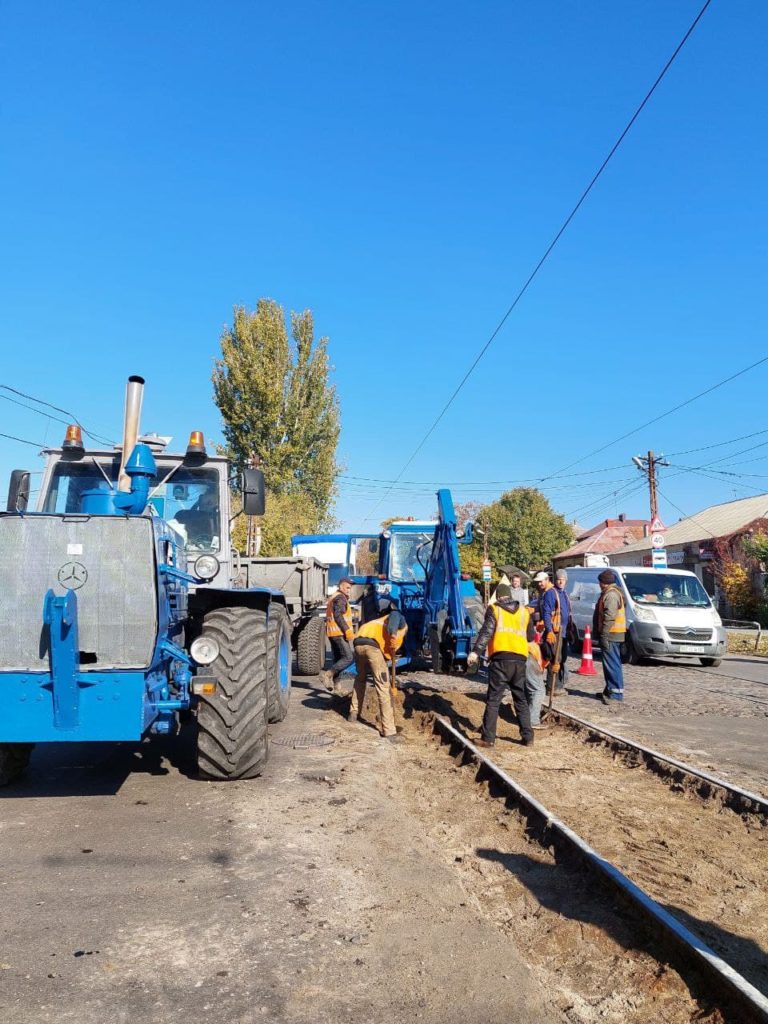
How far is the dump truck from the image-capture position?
5578 millimetres

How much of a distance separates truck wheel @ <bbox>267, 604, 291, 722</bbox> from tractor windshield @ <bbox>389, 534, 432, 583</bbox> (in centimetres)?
534

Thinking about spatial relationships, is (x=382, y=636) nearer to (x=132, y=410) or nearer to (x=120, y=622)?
(x=132, y=410)

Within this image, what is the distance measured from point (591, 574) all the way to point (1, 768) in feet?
47.2

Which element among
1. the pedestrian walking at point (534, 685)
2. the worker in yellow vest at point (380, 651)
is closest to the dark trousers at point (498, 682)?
the pedestrian walking at point (534, 685)

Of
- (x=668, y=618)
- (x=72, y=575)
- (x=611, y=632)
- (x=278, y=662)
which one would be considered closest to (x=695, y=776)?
(x=278, y=662)

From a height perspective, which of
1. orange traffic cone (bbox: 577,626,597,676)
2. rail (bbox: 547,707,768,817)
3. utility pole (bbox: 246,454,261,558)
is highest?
utility pole (bbox: 246,454,261,558)

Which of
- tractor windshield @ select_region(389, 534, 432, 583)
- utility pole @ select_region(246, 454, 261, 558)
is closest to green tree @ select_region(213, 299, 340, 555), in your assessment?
utility pole @ select_region(246, 454, 261, 558)

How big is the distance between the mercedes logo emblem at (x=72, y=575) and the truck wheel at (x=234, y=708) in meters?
1.17

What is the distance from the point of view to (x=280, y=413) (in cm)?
3744

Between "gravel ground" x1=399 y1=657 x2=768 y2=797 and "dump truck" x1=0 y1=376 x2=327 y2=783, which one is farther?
"gravel ground" x1=399 y1=657 x2=768 y2=797

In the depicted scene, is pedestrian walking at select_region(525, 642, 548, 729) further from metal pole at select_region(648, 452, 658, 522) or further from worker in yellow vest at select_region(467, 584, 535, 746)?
metal pole at select_region(648, 452, 658, 522)

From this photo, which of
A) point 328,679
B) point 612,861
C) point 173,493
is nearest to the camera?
point 612,861

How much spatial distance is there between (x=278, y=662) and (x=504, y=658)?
243 cm

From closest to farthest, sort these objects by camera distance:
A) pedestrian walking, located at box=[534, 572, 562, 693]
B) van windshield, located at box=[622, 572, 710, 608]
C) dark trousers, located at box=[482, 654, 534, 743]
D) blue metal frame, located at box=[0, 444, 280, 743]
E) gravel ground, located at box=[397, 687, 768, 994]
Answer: gravel ground, located at box=[397, 687, 768, 994]
blue metal frame, located at box=[0, 444, 280, 743]
dark trousers, located at box=[482, 654, 534, 743]
pedestrian walking, located at box=[534, 572, 562, 693]
van windshield, located at box=[622, 572, 710, 608]
